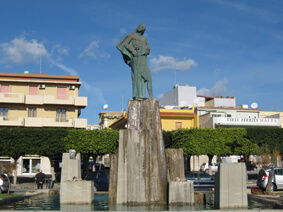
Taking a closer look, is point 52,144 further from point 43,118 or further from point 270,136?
point 270,136

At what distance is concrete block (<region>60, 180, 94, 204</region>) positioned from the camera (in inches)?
482

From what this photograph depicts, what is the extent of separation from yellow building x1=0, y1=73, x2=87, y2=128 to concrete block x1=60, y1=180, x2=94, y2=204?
38191 millimetres

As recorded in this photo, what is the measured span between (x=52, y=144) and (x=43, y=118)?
12.9 metres

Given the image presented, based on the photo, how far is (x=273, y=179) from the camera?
72.4 feet

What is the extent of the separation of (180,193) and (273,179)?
12.1 meters

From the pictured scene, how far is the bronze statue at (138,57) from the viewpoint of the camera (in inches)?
563

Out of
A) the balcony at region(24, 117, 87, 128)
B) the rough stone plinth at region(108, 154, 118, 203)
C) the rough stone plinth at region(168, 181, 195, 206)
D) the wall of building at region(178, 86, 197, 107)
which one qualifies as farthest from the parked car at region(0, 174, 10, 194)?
the wall of building at region(178, 86, 197, 107)

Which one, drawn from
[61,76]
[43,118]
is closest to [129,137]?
[43,118]

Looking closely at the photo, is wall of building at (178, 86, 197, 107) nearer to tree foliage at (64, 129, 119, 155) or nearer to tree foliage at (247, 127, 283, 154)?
tree foliage at (247, 127, 283, 154)

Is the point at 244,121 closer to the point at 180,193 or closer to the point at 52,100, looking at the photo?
the point at 52,100

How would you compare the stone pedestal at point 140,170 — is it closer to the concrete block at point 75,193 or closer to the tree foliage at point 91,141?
the concrete block at point 75,193

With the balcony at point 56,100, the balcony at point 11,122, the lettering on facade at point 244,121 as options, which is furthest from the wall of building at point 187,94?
the balcony at point 11,122

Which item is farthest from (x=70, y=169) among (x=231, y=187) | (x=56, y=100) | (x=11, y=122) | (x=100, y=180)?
(x=56, y=100)

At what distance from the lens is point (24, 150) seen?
37031mm
